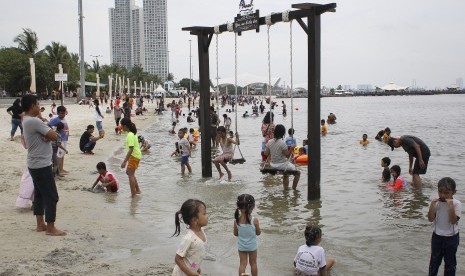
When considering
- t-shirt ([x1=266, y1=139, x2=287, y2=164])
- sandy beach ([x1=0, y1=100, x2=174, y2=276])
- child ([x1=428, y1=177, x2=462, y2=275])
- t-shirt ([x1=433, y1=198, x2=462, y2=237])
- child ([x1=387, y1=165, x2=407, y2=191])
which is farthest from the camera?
child ([x1=387, y1=165, x2=407, y2=191])

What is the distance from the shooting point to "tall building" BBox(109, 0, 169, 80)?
582 feet

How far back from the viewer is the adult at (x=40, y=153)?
21.4ft

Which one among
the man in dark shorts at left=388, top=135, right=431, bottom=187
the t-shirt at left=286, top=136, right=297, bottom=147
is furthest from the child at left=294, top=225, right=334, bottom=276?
the t-shirt at left=286, top=136, right=297, bottom=147

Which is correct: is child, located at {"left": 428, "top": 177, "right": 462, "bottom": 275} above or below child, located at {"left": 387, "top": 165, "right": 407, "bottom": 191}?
above

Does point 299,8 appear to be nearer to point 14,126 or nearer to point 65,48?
point 14,126

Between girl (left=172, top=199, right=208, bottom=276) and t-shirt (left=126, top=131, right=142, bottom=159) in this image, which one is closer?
girl (left=172, top=199, right=208, bottom=276)

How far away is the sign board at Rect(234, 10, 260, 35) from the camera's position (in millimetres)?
10508

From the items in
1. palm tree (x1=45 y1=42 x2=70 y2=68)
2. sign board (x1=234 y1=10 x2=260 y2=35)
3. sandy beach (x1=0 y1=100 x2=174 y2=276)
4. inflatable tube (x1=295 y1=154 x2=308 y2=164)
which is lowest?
sandy beach (x1=0 y1=100 x2=174 y2=276)

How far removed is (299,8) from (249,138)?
1764 centimetres

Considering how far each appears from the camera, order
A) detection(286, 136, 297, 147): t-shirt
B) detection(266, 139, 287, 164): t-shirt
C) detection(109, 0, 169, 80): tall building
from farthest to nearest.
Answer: detection(109, 0, 169, 80): tall building, detection(286, 136, 297, 147): t-shirt, detection(266, 139, 287, 164): t-shirt

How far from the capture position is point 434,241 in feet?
18.2

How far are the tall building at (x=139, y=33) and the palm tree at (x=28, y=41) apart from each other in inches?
4781

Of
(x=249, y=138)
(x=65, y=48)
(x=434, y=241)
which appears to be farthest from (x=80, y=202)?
(x=65, y=48)

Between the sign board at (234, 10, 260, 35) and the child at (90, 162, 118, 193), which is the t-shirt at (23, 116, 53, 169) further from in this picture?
the sign board at (234, 10, 260, 35)
